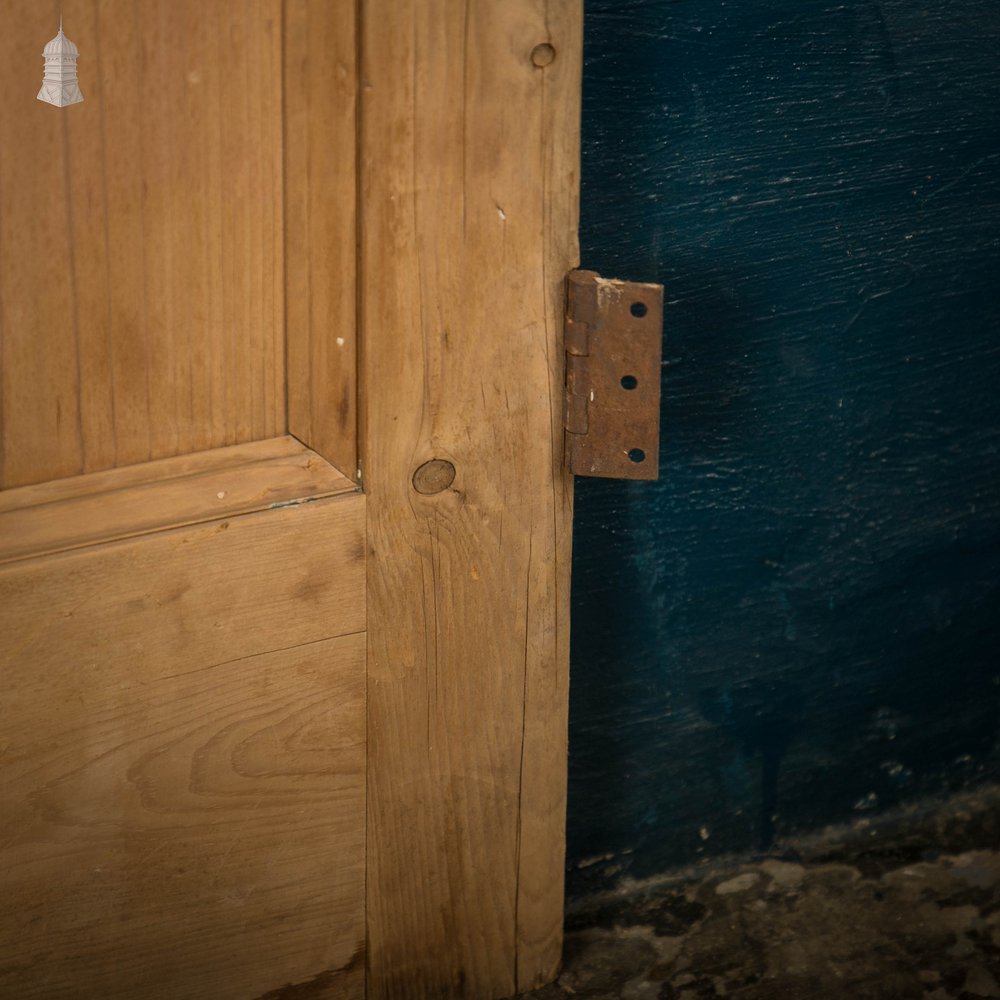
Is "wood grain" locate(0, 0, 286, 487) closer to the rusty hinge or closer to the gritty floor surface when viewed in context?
the rusty hinge

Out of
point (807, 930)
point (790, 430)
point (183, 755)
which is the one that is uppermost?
point (790, 430)

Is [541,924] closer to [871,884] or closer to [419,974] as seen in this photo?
[419,974]

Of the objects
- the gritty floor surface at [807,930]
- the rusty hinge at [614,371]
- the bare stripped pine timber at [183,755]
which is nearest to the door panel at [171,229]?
the bare stripped pine timber at [183,755]

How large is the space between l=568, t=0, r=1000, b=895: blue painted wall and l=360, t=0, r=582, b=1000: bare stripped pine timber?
27 centimetres

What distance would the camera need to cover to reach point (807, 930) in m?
1.84

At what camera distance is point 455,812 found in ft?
4.75

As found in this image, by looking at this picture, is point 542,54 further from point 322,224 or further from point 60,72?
point 60,72

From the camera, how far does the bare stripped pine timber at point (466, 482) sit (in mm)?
1181

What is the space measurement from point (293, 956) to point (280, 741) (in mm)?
261

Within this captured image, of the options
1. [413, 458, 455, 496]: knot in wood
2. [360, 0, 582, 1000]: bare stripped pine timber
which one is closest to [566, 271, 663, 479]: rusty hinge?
[360, 0, 582, 1000]: bare stripped pine timber

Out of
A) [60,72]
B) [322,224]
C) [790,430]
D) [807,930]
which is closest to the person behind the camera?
[60,72]

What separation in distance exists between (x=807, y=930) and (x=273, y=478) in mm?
1037

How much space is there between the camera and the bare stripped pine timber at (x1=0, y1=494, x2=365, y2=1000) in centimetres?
121

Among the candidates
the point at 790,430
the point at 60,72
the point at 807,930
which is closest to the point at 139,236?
the point at 60,72
